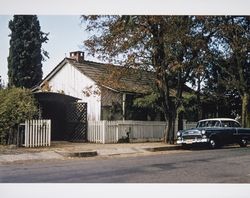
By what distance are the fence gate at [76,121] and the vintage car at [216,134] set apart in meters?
1.49

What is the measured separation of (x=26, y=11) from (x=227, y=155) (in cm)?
372

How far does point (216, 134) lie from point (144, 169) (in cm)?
158

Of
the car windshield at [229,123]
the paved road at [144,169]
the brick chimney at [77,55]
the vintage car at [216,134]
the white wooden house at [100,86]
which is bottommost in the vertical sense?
the paved road at [144,169]

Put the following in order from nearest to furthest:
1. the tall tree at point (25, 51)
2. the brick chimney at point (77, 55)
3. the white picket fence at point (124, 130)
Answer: the tall tree at point (25, 51)
the brick chimney at point (77, 55)
the white picket fence at point (124, 130)

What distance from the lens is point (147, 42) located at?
23.1ft

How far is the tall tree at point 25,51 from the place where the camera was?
644cm

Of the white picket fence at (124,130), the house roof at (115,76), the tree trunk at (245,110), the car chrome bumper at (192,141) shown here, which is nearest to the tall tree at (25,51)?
the house roof at (115,76)

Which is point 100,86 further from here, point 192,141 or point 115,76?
point 192,141

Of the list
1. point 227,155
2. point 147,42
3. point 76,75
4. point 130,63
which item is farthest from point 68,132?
point 227,155

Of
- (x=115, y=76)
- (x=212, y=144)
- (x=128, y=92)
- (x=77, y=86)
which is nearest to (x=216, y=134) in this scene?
(x=212, y=144)

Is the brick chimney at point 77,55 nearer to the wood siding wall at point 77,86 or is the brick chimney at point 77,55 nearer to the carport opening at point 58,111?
the wood siding wall at point 77,86

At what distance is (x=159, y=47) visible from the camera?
7.04 m
